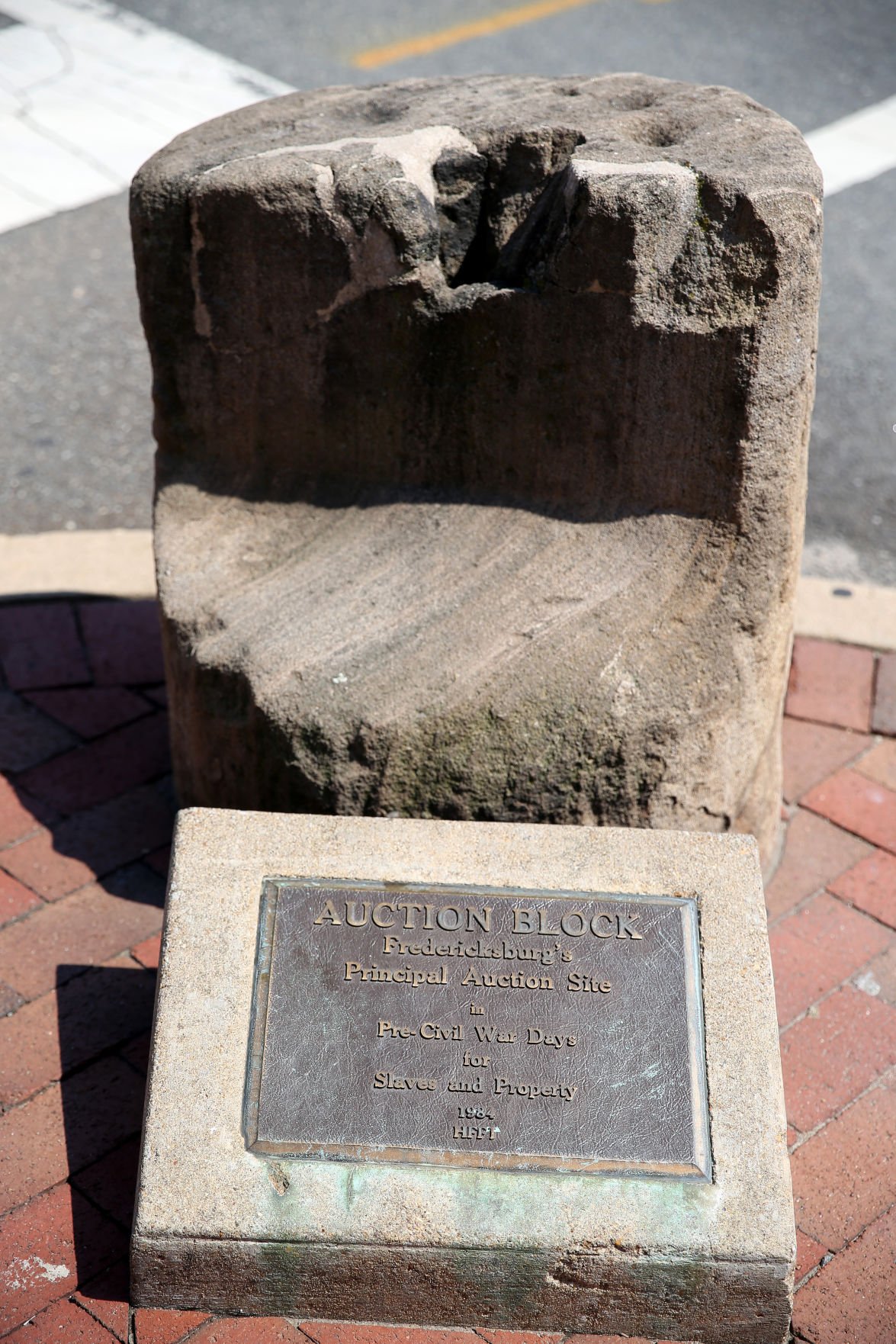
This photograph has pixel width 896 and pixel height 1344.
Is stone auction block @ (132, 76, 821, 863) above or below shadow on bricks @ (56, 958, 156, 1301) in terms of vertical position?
above

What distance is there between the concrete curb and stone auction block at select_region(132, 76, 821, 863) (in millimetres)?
954

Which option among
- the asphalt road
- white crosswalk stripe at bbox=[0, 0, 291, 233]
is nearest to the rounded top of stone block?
the asphalt road

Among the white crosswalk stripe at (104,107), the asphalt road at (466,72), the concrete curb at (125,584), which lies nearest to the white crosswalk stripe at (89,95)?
the white crosswalk stripe at (104,107)

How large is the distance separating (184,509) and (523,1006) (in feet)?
4.29

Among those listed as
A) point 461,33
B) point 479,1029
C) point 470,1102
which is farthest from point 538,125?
point 461,33

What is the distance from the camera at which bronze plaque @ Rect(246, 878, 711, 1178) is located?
2.05m

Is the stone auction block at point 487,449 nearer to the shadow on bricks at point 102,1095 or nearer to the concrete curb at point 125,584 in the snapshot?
the shadow on bricks at point 102,1095

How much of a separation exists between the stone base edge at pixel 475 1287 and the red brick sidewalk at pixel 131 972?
0.05 metres

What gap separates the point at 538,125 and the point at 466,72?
4.82m

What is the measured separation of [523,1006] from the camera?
2154 mm

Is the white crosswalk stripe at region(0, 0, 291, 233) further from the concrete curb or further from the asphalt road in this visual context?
the concrete curb

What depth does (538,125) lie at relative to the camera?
272 centimetres

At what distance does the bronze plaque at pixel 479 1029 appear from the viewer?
2.05 meters

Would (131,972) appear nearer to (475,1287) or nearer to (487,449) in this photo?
(475,1287)
